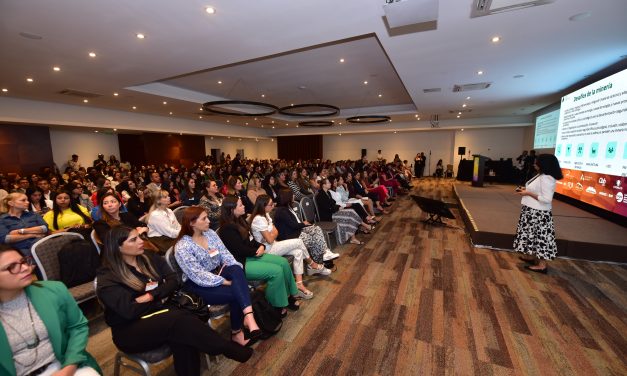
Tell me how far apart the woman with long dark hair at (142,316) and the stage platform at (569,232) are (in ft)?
15.9

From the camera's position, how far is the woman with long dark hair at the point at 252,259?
111 inches

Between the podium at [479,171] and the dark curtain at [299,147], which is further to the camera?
the dark curtain at [299,147]

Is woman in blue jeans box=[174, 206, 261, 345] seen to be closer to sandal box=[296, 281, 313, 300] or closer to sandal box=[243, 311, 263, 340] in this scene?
sandal box=[243, 311, 263, 340]

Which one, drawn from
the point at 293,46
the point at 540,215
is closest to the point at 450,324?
the point at 540,215

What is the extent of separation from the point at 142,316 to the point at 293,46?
444cm

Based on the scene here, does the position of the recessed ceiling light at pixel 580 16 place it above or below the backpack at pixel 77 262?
above

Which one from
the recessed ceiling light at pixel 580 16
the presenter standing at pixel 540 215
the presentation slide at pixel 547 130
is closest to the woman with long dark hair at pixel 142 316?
the presenter standing at pixel 540 215

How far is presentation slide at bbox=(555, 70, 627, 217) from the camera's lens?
16.9ft

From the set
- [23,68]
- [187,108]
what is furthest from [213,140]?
[23,68]

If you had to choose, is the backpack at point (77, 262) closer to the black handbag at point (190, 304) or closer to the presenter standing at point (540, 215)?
the black handbag at point (190, 304)

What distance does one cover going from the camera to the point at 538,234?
12.9 feet

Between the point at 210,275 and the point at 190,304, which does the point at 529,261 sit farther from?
the point at 190,304

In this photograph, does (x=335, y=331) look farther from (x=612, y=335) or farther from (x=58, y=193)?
(x=58, y=193)

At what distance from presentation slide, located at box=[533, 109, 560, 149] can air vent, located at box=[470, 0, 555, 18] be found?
759 cm
